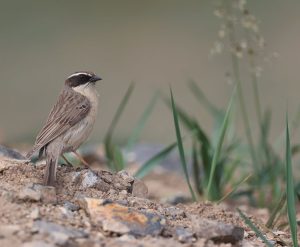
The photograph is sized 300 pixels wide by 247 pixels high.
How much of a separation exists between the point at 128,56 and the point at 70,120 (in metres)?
9.38

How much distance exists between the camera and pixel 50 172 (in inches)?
285

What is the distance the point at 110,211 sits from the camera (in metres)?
6.53

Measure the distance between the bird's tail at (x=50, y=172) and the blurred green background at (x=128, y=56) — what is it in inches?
198

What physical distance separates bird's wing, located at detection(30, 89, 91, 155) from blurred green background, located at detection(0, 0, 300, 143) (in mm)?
4091

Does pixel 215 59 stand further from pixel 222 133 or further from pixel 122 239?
pixel 122 239

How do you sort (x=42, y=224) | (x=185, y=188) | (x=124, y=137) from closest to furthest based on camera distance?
(x=42, y=224), (x=185, y=188), (x=124, y=137)

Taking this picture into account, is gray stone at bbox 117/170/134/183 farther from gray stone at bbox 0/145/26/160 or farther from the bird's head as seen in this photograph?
the bird's head

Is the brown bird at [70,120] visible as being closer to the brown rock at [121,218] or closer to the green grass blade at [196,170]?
the brown rock at [121,218]

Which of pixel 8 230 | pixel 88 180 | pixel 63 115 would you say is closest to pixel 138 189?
pixel 88 180

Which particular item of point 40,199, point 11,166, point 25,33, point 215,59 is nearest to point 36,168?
point 11,166

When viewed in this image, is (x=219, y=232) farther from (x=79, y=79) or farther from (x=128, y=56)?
(x=128, y=56)

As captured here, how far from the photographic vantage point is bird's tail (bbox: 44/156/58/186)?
7.07 m

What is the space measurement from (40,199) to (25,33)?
12145 mm

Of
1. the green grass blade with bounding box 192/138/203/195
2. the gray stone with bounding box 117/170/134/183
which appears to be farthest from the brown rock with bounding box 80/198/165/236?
the green grass blade with bounding box 192/138/203/195
